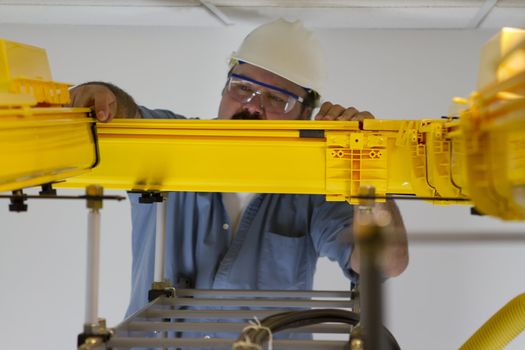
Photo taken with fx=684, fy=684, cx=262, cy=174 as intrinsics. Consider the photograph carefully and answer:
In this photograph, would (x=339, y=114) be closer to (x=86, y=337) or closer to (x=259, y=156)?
(x=259, y=156)

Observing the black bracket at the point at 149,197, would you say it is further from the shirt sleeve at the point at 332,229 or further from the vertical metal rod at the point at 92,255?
the shirt sleeve at the point at 332,229

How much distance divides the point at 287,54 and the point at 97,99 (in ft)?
2.38

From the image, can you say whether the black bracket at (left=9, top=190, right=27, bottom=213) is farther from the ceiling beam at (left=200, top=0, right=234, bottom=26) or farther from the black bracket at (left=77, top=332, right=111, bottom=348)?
the ceiling beam at (left=200, top=0, right=234, bottom=26)

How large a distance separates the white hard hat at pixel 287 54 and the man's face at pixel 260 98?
0.02 m

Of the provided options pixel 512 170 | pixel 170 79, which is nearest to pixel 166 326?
pixel 512 170

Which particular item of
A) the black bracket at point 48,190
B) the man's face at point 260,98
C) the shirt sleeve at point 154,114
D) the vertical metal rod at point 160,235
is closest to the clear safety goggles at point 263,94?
the man's face at point 260,98

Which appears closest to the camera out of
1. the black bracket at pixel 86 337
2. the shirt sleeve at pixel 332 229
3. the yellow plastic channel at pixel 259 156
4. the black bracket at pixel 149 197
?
the black bracket at pixel 86 337

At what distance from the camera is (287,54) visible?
6.28 feet

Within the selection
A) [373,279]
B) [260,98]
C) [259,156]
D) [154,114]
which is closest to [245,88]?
[260,98]

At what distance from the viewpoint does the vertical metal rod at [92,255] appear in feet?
3.68

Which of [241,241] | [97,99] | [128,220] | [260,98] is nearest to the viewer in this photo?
[97,99]

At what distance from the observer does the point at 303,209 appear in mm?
2000

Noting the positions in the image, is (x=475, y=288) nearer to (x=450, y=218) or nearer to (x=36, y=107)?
(x=450, y=218)

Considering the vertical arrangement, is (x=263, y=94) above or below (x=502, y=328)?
above
